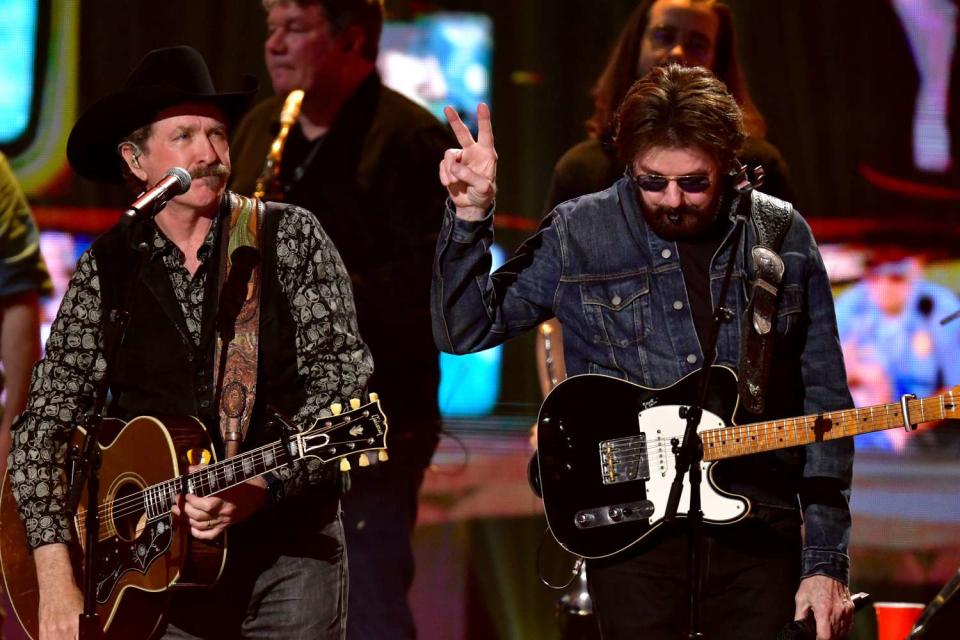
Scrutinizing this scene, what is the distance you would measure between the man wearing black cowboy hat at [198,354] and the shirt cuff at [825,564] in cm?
130

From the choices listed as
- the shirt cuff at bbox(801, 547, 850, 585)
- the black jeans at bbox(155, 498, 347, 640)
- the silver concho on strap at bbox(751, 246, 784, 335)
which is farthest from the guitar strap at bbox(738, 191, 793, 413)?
the black jeans at bbox(155, 498, 347, 640)

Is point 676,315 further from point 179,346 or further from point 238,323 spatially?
point 179,346

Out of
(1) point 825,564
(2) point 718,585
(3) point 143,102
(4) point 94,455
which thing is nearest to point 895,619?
(1) point 825,564

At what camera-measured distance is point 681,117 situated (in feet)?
10.2

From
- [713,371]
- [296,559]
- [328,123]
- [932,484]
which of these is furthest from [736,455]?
[932,484]

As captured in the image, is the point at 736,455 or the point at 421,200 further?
the point at 421,200

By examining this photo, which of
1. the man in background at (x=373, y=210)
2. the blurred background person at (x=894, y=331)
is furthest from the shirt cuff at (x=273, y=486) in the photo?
the blurred background person at (x=894, y=331)

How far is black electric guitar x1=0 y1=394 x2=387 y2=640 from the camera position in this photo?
10.7 ft

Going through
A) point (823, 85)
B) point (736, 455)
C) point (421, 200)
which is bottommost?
point (736, 455)

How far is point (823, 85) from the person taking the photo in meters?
6.67

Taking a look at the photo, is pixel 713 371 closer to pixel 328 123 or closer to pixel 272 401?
pixel 272 401

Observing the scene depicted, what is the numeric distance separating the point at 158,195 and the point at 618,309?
1262mm

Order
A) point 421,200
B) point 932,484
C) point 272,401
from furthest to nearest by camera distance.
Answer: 1. point 932,484
2. point 421,200
3. point 272,401

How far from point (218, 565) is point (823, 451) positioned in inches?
64.7
